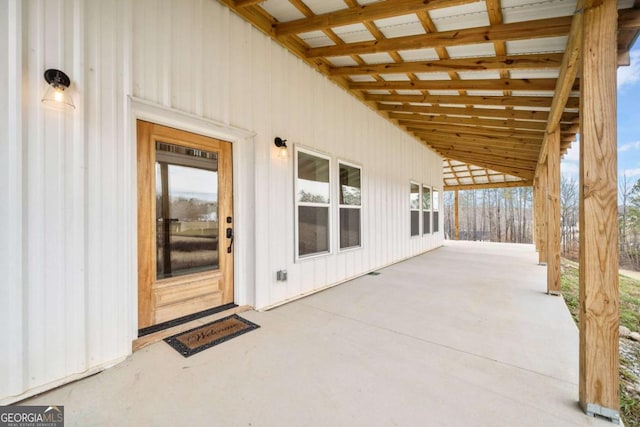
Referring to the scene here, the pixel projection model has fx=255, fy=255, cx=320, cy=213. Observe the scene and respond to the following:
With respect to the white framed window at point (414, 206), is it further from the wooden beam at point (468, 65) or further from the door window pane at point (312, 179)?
the wooden beam at point (468, 65)

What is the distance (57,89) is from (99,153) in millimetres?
466

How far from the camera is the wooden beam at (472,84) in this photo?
11.9 ft

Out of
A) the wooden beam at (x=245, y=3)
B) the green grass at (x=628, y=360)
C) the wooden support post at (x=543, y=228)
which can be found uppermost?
the wooden beam at (x=245, y=3)

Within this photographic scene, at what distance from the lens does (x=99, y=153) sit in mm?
2008

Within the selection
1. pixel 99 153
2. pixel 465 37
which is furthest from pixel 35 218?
pixel 465 37

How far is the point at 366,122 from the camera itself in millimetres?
5609

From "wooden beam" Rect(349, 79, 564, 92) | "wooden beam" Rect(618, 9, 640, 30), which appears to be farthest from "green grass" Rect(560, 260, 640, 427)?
"wooden beam" Rect(349, 79, 564, 92)

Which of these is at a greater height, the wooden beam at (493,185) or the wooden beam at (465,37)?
the wooden beam at (465,37)

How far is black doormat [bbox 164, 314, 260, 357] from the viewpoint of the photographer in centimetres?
230

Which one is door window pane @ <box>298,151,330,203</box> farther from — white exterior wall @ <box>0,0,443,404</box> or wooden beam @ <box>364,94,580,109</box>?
wooden beam @ <box>364,94,580,109</box>

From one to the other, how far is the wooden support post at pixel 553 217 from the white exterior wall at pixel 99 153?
13.5 feet

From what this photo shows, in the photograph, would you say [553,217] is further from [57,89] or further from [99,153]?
[57,89]

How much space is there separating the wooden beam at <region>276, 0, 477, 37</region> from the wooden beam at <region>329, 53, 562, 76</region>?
1.19 meters

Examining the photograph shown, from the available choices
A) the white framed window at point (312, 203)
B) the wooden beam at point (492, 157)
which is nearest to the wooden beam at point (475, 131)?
the wooden beam at point (492, 157)
